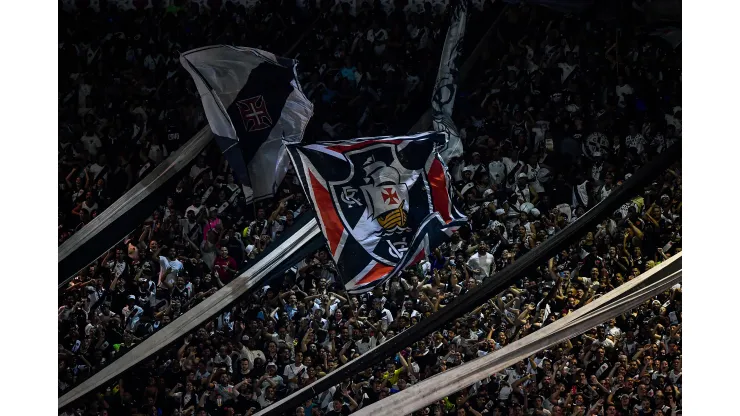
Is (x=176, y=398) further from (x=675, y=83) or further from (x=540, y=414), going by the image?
(x=675, y=83)

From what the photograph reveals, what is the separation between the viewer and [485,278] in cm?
1038

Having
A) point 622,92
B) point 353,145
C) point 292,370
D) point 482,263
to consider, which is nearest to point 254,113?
point 353,145

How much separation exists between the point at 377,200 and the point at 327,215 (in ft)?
1.71

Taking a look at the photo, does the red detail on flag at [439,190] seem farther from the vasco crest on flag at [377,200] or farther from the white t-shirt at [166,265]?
the white t-shirt at [166,265]

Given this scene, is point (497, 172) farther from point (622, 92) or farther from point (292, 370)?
point (292, 370)

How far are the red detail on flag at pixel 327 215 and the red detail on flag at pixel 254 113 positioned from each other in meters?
1.25

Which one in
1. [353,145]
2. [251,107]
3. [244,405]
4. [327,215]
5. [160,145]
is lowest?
[244,405]

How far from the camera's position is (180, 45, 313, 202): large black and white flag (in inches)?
404

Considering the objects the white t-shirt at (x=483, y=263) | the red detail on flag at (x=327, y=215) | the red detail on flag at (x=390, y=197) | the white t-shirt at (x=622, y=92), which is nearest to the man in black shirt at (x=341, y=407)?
the red detail on flag at (x=327, y=215)

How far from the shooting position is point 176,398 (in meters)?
9.73

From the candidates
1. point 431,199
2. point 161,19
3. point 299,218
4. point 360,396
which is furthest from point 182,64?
point 360,396

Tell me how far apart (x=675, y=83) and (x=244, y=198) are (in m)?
5.07

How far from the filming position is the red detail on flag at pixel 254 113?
1023 cm

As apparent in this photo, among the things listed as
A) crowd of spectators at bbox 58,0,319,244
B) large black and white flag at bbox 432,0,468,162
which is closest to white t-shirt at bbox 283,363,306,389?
crowd of spectators at bbox 58,0,319,244
